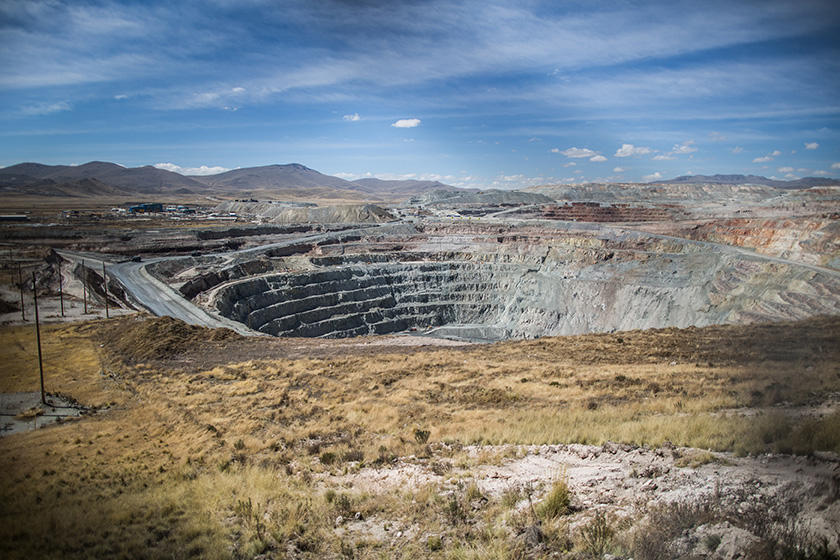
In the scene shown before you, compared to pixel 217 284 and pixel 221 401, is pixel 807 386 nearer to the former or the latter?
pixel 221 401

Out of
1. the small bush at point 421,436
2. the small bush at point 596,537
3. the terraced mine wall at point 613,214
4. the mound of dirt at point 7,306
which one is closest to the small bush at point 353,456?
the small bush at point 421,436

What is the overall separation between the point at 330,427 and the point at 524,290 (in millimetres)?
49269

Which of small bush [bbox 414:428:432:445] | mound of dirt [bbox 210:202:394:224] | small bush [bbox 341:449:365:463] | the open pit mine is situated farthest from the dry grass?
mound of dirt [bbox 210:202:394:224]

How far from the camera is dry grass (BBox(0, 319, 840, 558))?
7219 mm

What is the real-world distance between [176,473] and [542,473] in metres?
8.35

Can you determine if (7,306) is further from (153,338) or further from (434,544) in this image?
(434,544)

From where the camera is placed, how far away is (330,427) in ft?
45.5

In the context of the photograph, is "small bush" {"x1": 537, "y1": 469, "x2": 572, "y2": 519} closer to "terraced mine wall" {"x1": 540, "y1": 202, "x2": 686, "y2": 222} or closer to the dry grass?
the dry grass

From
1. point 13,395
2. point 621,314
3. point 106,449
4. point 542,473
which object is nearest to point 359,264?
point 621,314

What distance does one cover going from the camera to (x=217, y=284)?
51375mm

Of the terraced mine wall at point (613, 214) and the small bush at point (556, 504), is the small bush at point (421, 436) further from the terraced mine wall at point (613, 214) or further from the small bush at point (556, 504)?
the terraced mine wall at point (613, 214)

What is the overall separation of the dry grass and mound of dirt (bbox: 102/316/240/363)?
1701mm

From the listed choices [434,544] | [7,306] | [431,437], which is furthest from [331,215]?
[434,544]

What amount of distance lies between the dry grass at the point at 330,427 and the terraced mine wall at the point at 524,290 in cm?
1923
